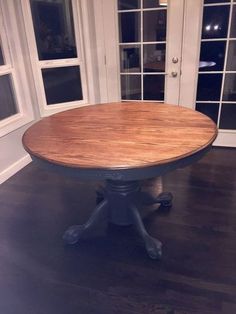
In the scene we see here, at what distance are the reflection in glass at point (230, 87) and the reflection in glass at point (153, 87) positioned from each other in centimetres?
66

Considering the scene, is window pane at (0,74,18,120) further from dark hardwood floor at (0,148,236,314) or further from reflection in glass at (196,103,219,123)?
reflection in glass at (196,103,219,123)

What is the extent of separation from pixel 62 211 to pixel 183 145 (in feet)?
3.73

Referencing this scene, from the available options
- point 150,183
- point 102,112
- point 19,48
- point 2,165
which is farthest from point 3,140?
point 150,183

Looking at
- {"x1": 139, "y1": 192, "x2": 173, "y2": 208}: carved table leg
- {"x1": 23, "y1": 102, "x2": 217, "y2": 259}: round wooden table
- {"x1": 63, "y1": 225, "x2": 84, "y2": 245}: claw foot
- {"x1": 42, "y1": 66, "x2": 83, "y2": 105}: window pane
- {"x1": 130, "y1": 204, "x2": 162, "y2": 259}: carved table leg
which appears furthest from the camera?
{"x1": 42, "y1": 66, "x2": 83, "y2": 105}: window pane

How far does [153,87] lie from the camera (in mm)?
2873

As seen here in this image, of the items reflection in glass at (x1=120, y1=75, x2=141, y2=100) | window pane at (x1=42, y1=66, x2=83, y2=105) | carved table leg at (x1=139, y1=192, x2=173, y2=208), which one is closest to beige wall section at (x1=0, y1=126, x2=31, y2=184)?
window pane at (x1=42, y1=66, x2=83, y2=105)

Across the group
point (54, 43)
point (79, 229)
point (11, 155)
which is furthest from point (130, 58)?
point (79, 229)

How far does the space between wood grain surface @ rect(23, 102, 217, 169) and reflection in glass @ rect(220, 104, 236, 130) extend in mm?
1189

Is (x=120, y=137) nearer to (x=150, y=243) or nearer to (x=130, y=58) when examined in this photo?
(x=150, y=243)

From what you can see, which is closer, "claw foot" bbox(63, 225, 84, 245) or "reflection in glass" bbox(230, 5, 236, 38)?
"claw foot" bbox(63, 225, 84, 245)

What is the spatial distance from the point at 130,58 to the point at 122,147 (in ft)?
6.14

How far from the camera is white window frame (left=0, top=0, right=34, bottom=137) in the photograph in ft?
7.50

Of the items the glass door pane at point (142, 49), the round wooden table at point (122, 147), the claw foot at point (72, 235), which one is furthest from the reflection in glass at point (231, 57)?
the claw foot at point (72, 235)

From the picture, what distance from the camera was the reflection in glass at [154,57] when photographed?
2.67m
